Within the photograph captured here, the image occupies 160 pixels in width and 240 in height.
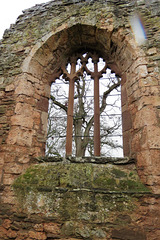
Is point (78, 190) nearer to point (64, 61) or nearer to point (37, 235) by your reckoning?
point (37, 235)

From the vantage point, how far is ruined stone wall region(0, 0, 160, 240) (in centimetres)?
266

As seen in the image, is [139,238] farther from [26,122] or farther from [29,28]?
[29,28]

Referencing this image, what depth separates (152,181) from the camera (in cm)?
235

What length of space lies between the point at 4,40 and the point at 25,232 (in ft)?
13.4

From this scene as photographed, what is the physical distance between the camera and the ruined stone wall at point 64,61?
8.72ft

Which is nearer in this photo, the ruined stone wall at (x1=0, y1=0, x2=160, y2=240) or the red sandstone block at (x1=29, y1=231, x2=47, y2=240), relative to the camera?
the red sandstone block at (x1=29, y1=231, x2=47, y2=240)

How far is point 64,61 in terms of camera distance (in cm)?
401

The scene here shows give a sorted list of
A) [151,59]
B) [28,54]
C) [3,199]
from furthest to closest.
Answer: [28,54] < [151,59] < [3,199]

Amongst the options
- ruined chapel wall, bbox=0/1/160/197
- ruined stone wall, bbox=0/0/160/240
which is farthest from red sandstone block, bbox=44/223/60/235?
ruined chapel wall, bbox=0/1/160/197

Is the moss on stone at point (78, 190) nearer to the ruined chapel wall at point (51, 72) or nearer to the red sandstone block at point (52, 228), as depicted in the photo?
the red sandstone block at point (52, 228)

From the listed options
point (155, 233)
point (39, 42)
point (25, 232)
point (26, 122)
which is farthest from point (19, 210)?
point (39, 42)

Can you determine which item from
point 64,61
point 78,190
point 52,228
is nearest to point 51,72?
point 64,61

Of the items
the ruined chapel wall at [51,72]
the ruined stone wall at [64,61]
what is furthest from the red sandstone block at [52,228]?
the ruined chapel wall at [51,72]

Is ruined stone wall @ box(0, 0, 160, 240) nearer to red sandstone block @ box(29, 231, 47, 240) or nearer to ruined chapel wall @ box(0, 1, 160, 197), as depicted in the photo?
ruined chapel wall @ box(0, 1, 160, 197)
